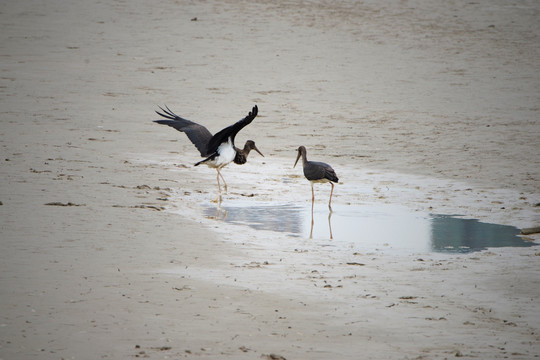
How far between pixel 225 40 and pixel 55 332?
1474 cm

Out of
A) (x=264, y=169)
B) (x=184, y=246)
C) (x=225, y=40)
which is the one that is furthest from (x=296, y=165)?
(x=225, y=40)

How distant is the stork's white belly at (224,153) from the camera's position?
1076cm

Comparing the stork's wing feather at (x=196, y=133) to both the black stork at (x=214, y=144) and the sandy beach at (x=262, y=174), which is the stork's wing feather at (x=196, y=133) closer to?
the black stork at (x=214, y=144)

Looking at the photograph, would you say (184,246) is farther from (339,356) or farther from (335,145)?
(335,145)

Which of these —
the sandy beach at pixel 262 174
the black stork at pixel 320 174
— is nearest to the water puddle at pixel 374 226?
the sandy beach at pixel 262 174

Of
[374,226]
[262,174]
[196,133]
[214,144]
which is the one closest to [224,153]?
[214,144]

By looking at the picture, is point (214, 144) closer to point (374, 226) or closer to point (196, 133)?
point (196, 133)

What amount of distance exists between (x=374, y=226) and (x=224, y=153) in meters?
2.75

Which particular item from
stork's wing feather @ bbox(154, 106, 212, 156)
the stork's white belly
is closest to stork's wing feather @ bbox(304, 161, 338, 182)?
the stork's white belly

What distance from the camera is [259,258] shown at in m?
7.26

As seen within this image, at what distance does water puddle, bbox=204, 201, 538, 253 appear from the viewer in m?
8.09

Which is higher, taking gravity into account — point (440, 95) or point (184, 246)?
point (440, 95)

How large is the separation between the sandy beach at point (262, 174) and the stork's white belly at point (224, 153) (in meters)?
0.36

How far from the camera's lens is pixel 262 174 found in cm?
1152
